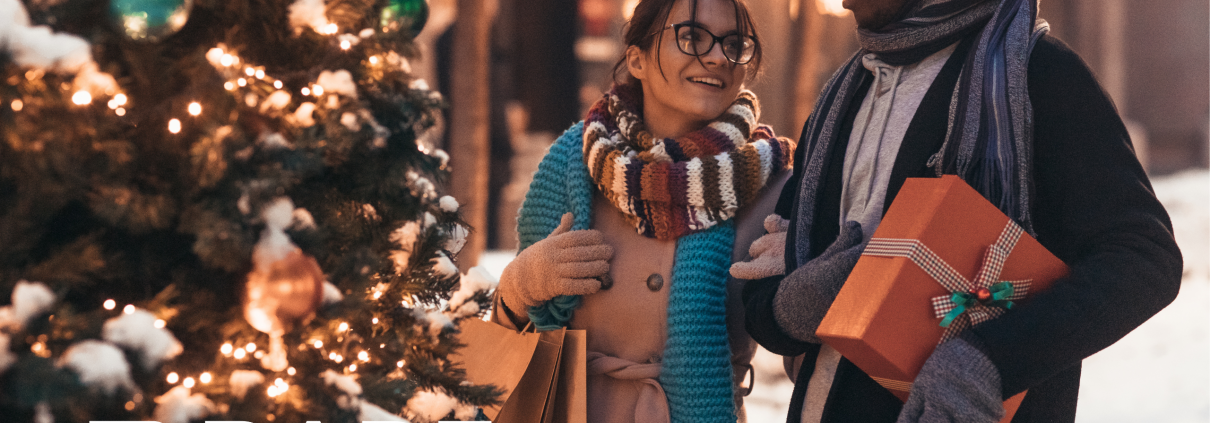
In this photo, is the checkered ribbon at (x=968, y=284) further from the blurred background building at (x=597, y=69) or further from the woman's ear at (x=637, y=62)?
the blurred background building at (x=597, y=69)

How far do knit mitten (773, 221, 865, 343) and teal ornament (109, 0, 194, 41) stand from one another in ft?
3.43

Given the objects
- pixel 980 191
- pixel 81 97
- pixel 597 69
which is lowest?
pixel 980 191

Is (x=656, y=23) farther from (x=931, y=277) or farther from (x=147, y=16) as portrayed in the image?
(x=147, y=16)

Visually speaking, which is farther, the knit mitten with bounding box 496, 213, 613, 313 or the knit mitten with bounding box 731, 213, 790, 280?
the knit mitten with bounding box 496, 213, 613, 313

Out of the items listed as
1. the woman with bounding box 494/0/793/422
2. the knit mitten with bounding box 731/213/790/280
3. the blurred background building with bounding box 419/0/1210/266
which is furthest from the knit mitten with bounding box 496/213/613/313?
the blurred background building with bounding box 419/0/1210/266

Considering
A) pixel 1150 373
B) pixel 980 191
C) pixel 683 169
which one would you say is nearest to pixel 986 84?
pixel 980 191

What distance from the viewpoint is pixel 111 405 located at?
102cm

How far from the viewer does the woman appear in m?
2.03

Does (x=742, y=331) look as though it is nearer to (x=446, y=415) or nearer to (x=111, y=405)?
(x=446, y=415)

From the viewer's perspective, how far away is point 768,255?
186 cm

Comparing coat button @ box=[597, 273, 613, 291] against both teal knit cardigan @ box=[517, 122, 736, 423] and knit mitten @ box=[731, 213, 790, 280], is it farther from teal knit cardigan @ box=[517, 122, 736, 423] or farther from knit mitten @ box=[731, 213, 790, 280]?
knit mitten @ box=[731, 213, 790, 280]

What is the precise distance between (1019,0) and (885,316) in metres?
0.65

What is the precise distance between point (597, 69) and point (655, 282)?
886cm

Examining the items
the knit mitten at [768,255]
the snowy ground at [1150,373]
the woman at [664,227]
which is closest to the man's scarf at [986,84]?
the knit mitten at [768,255]
